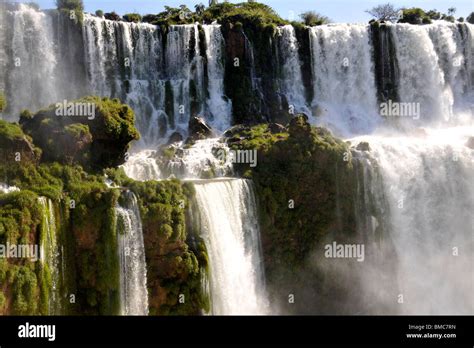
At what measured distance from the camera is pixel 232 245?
21.5 meters

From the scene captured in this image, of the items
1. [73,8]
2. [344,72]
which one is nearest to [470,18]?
[344,72]

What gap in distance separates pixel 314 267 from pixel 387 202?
4982 mm

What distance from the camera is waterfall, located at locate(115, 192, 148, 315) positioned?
1789 cm

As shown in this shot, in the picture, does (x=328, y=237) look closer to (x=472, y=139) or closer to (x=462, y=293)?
(x=462, y=293)

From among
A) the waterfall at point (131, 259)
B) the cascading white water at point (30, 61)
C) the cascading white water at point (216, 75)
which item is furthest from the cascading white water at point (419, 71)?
the waterfall at point (131, 259)

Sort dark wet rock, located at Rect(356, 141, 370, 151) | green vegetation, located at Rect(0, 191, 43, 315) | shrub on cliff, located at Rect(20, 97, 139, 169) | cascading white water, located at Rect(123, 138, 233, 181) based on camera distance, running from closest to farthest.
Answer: green vegetation, located at Rect(0, 191, 43, 315)
shrub on cliff, located at Rect(20, 97, 139, 169)
cascading white water, located at Rect(123, 138, 233, 181)
dark wet rock, located at Rect(356, 141, 370, 151)

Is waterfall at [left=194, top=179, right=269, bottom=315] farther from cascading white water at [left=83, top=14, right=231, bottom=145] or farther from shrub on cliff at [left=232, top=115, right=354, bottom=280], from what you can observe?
cascading white water at [left=83, top=14, right=231, bottom=145]

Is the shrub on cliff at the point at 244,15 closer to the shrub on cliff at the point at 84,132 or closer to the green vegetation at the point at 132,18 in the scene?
the green vegetation at the point at 132,18

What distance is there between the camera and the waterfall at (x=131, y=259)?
1789 cm

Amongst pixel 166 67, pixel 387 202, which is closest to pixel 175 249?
pixel 387 202

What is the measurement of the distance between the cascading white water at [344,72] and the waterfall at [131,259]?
21.5 meters

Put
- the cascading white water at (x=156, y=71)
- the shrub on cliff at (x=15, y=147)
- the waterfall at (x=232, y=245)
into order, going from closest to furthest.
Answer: the shrub on cliff at (x=15, y=147)
the waterfall at (x=232, y=245)
the cascading white water at (x=156, y=71)

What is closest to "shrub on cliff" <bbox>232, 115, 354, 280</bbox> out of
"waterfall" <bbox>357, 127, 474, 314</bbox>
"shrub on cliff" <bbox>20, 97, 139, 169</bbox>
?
"waterfall" <bbox>357, 127, 474, 314</bbox>

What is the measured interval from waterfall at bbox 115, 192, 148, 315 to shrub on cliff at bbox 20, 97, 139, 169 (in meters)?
2.90
